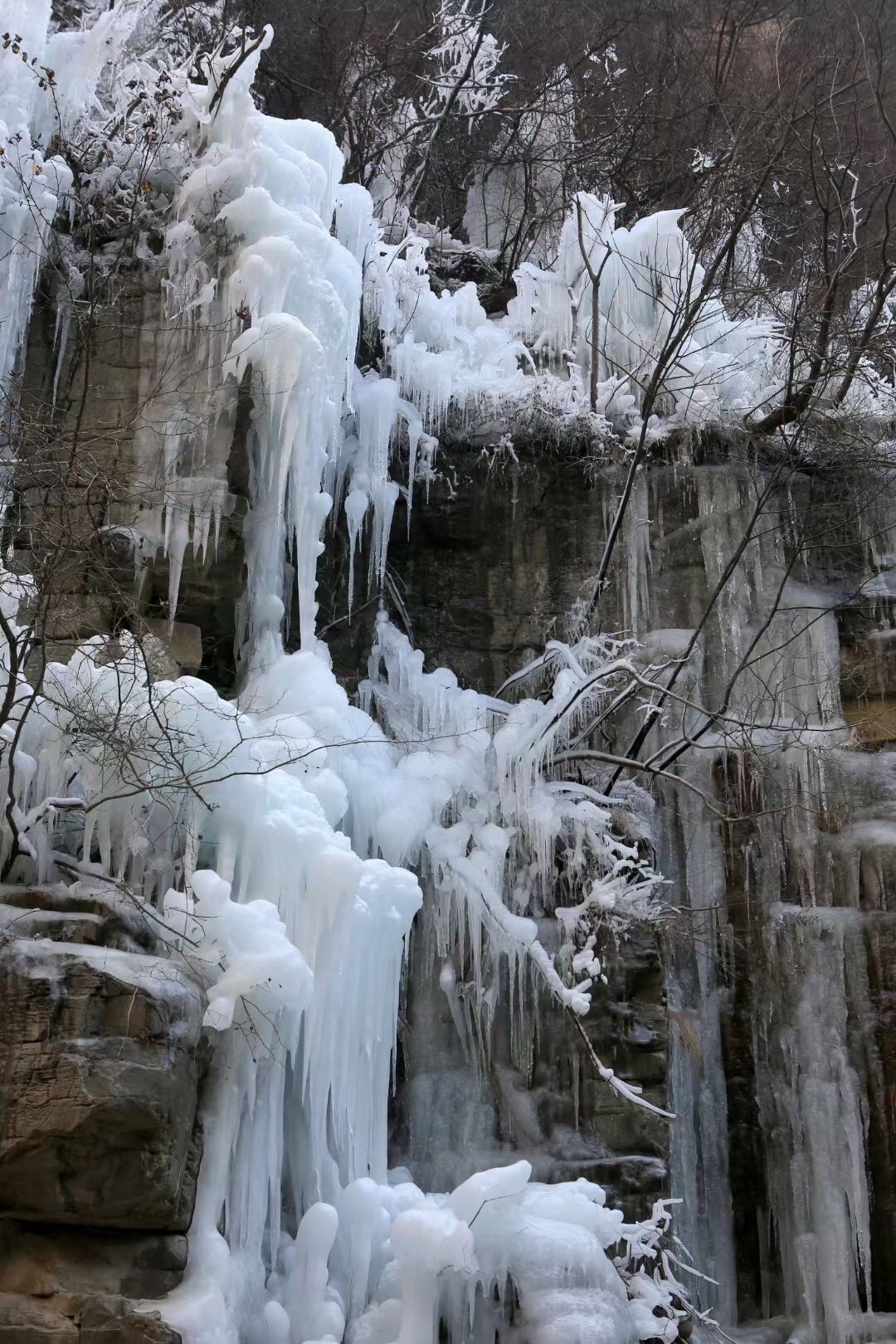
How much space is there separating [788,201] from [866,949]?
8053 millimetres

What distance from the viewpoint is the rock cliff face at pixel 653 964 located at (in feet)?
16.0

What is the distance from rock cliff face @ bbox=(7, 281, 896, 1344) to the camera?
16.0ft

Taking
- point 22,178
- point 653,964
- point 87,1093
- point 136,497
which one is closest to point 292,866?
point 87,1093

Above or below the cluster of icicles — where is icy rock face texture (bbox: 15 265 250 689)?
above

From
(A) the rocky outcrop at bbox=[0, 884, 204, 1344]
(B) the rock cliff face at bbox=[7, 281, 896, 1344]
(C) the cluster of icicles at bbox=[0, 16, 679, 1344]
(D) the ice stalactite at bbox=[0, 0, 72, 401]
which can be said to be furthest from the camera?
(D) the ice stalactite at bbox=[0, 0, 72, 401]

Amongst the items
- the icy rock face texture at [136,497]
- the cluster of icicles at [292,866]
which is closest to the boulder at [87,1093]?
the cluster of icicles at [292,866]

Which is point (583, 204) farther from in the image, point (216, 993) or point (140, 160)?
point (216, 993)

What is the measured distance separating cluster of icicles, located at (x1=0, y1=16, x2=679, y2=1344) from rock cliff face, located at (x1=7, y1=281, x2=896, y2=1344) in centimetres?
26

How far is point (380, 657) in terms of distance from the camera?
9102mm

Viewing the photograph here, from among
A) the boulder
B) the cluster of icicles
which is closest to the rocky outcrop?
the boulder

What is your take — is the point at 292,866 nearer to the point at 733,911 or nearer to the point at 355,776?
the point at 355,776

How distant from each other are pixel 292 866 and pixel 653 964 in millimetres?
2536

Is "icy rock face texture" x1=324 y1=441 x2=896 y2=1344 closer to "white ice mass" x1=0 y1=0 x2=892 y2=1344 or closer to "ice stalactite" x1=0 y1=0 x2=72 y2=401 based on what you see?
"white ice mass" x1=0 y1=0 x2=892 y2=1344

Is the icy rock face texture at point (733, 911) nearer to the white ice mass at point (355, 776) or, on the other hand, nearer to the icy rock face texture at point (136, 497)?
the white ice mass at point (355, 776)
